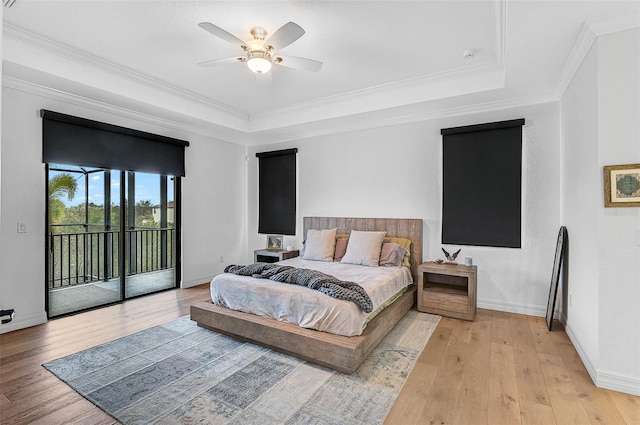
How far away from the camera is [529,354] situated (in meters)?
3.14

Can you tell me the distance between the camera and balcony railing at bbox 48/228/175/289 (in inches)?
172

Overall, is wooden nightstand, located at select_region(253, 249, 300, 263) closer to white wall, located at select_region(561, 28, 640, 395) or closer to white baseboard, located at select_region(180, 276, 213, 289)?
white baseboard, located at select_region(180, 276, 213, 289)

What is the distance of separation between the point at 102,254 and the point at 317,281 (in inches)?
130

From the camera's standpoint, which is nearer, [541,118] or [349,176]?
[541,118]

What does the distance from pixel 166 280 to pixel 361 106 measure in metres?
3.92

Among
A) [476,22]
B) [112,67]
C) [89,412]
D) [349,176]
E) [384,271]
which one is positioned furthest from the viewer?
[349,176]

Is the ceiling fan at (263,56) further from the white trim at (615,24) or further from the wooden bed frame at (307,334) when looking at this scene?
the wooden bed frame at (307,334)

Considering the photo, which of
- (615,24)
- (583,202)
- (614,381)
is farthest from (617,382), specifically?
(615,24)

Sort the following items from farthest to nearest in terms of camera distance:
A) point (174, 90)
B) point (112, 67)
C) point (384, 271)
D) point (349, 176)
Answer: point (349, 176)
point (174, 90)
point (384, 271)
point (112, 67)

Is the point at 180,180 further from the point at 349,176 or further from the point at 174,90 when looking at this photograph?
the point at 349,176

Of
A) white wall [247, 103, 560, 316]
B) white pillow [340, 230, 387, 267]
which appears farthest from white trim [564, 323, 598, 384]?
white pillow [340, 230, 387, 267]

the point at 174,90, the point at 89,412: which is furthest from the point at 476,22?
the point at 89,412

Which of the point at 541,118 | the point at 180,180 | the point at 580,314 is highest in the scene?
the point at 541,118

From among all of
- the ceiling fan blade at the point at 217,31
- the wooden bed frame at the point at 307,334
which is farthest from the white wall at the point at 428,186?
the ceiling fan blade at the point at 217,31
